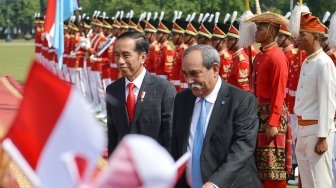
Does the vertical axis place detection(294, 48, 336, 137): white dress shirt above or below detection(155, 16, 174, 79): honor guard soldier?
above

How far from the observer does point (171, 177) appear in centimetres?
212

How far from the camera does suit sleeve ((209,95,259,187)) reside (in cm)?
472

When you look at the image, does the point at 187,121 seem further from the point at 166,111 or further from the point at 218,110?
the point at 166,111

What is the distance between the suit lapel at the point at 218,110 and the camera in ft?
15.5

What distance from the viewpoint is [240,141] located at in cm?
477

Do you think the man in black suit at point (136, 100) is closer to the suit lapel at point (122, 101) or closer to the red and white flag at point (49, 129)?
the suit lapel at point (122, 101)

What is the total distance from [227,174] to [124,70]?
1139 millimetres

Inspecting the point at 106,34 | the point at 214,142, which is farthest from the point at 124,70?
the point at 106,34

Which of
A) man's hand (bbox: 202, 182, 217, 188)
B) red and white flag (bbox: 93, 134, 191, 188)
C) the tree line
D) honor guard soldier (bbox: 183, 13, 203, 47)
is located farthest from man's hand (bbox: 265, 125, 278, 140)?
the tree line

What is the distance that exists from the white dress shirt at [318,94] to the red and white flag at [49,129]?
14.3ft

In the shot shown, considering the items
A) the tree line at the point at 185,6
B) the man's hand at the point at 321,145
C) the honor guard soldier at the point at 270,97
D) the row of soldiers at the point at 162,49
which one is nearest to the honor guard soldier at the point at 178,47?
the row of soldiers at the point at 162,49

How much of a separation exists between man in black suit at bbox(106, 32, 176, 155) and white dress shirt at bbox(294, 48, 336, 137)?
1.32m

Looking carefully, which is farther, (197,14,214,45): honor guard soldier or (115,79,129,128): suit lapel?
(197,14,214,45): honor guard soldier

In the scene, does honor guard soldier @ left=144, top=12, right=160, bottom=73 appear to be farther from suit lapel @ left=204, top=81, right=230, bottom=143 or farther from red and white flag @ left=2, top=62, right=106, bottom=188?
red and white flag @ left=2, top=62, right=106, bottom=188
